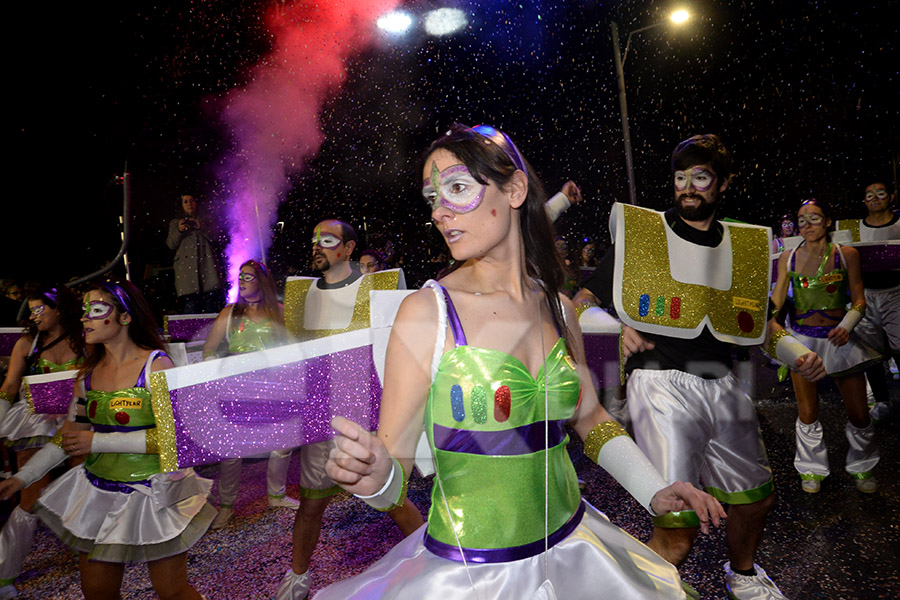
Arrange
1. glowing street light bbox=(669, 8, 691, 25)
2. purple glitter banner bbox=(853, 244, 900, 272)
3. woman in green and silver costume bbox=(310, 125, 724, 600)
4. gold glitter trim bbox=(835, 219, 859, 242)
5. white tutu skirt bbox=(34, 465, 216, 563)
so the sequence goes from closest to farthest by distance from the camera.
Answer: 1. woman in green and silver costume bbox=(310, 125, 724, 600)
2. white tutu skirt bbox=(34, 465, 216, 563)
3. glowing street light bbox=(669, 8, 691, 25)
4. purple glitter banner bbox=(853, 244, 900, 272)
5. gold glitter trim bbox=(835, 219, 859, 242)

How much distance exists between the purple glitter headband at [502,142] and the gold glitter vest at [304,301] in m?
2.09

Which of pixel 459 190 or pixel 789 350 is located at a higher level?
pixel 459 190

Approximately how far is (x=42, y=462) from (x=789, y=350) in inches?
148

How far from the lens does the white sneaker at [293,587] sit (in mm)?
3002

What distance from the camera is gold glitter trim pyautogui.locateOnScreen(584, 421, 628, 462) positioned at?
154 centimetres

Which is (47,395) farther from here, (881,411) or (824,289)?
(881,411)

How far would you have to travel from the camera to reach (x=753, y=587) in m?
2.45

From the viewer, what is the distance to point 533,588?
3.96ft

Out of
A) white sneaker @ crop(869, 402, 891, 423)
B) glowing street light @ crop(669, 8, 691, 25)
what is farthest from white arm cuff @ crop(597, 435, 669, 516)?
white sneaker @ crop(869, 402, 891, 423)

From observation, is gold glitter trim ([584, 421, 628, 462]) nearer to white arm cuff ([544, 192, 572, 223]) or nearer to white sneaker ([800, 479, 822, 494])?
white arm cuff ([544, 192, 572, 223])

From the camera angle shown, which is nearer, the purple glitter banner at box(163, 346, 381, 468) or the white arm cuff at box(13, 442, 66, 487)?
the purple glitter banner at box(163, 346, 381, 468)

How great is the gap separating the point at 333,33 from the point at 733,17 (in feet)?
14.2

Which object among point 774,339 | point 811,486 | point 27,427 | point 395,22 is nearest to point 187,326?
point 27,427

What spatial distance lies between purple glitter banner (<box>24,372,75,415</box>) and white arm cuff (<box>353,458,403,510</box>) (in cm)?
303
